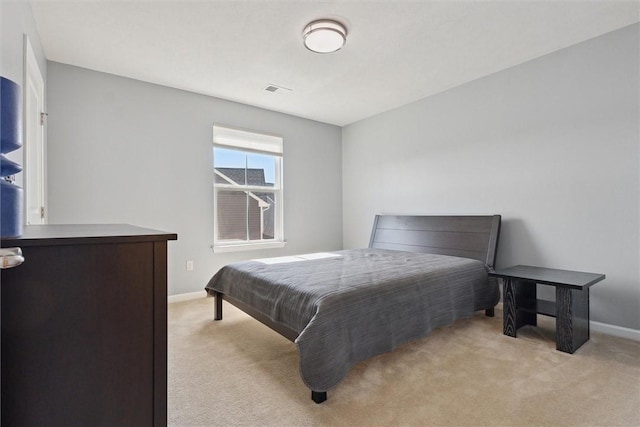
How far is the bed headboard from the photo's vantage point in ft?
10.5

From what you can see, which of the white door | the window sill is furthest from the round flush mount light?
the window sill

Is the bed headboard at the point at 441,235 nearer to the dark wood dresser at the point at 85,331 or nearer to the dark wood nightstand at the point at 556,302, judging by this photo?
the dark wood nightstand at the point at 556,302

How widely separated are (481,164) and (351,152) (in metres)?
2.07

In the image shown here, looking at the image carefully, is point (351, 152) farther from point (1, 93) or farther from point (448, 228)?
point (1, 93)

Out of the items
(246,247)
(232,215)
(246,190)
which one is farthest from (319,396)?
(246,190)

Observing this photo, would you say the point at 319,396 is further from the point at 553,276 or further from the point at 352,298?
the point at 553,276

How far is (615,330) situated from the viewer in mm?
2543

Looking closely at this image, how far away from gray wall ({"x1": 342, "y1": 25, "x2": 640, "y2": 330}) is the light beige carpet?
2.26ft

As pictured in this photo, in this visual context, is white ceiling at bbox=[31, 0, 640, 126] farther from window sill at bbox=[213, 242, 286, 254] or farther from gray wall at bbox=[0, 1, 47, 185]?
window sill at bbox=[213, 242, 286, 254]

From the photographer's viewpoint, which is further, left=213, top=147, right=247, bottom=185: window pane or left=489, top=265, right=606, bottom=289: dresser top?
left=213, top=147, right=247, bottom=185: window pane

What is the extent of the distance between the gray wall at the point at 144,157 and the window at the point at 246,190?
0.38 feet

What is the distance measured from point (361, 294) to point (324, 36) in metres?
1.92

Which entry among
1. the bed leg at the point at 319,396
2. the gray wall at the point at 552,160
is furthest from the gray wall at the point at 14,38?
the gray wall at the point at 552,160

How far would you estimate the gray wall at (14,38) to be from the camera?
5.00ft
